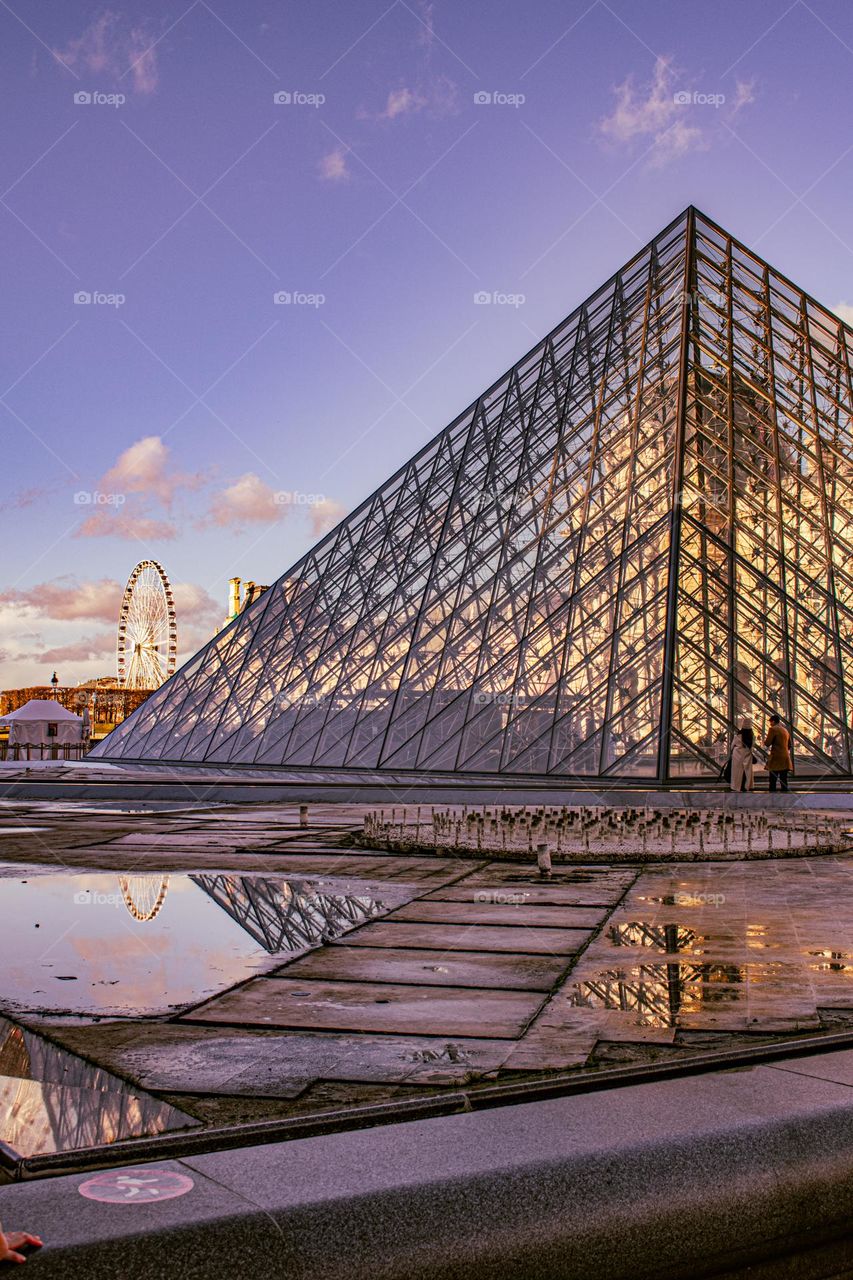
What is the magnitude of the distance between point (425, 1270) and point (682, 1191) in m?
0.86

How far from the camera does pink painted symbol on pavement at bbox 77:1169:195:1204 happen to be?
3293 mm

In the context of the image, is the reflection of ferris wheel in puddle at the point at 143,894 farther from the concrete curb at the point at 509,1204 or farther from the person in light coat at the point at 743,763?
the person in light coat at the point at 743,763

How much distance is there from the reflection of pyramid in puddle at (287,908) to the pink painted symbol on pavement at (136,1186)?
13.8ft

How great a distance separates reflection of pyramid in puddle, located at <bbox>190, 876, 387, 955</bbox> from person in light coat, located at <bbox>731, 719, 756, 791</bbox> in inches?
498

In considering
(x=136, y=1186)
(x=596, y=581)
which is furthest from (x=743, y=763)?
(x=136, y=1186)

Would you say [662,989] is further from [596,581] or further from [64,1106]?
[596,581]

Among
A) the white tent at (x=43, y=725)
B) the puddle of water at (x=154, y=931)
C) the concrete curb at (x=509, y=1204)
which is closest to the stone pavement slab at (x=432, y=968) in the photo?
the puddle of water at (x=154, y=931)

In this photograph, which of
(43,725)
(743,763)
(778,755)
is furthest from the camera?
(43,725)

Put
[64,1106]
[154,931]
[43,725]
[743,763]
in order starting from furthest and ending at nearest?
[43,725]
[743,763]
[154,931]
[64,1106]

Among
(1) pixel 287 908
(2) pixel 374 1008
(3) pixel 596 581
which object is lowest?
(2) pixel 374 1008

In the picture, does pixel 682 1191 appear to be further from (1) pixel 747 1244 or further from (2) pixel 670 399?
(2) pixel 670 399

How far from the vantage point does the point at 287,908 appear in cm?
951

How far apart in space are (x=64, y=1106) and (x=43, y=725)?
163ft

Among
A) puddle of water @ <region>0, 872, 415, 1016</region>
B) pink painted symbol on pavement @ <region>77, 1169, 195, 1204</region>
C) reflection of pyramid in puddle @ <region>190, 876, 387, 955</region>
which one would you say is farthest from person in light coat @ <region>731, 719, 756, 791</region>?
pink painted symbol on pavement @ <region>77, 1169, 195, 1204</region>
